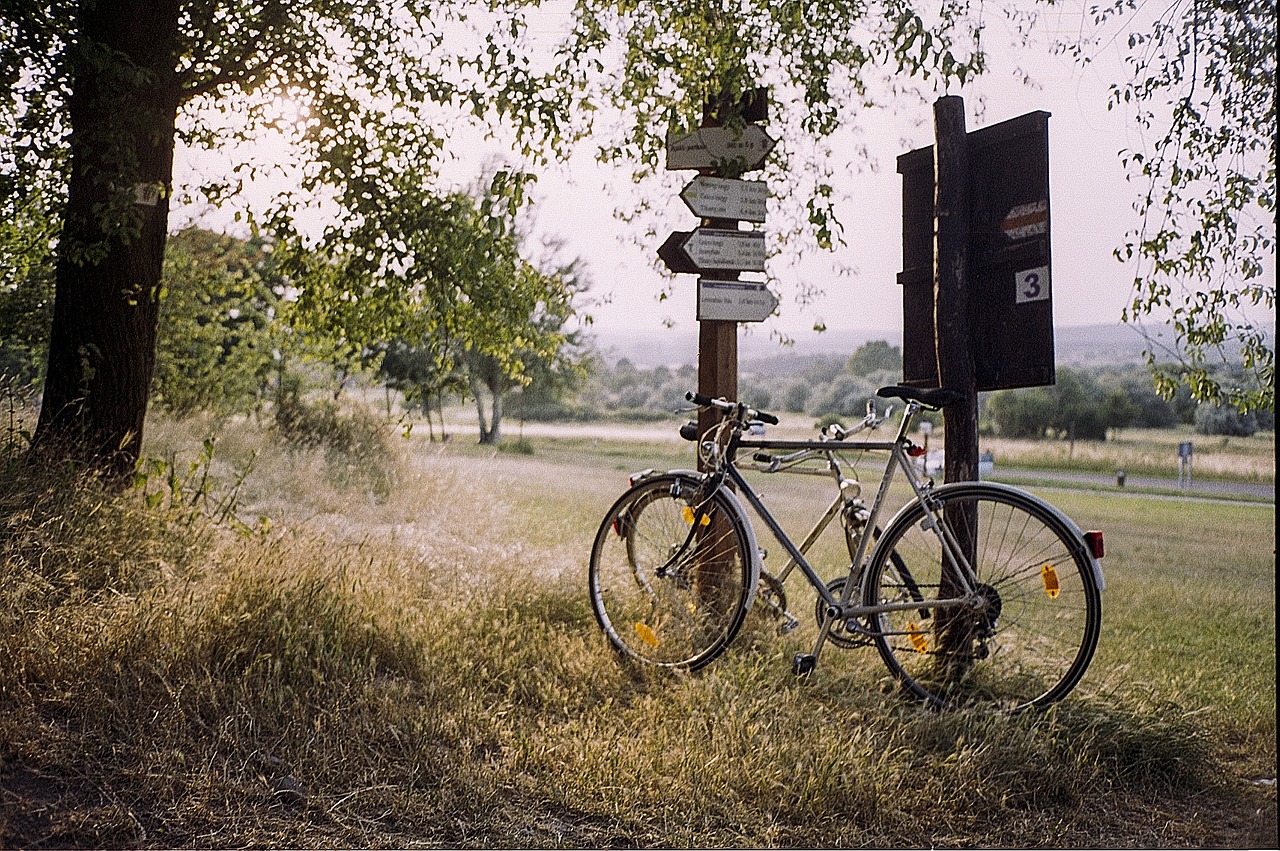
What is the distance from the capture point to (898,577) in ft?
13.1

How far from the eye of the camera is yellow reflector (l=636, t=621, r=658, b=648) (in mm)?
4375

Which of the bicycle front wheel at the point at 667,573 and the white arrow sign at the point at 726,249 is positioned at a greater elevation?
the white arrow sign at the point at 726,249

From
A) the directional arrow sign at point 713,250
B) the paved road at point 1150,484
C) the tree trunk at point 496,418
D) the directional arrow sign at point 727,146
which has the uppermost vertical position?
the directional arrow sign at point 727,146

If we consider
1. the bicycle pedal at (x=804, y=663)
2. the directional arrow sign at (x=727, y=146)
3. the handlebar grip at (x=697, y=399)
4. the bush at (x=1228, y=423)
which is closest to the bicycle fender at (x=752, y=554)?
the bicycle pedal at (x=804, y=663)

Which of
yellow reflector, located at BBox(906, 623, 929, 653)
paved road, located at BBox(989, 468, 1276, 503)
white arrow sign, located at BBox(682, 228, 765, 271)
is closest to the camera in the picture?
yellow reflector, located at BBox(906, 623, 929, 653)

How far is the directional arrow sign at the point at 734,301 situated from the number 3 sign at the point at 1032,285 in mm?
1326

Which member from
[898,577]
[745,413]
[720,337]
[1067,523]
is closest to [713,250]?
[720,337]

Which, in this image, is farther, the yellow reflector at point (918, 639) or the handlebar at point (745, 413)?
the handlebar at point (745, 413)

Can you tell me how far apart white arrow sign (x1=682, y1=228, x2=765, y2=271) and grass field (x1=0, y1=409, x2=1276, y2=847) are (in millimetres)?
1110

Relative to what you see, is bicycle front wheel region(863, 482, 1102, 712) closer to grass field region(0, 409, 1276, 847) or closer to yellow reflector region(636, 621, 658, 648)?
grass field region(0, 409, 1276, 847)

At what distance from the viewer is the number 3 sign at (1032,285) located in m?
3.85

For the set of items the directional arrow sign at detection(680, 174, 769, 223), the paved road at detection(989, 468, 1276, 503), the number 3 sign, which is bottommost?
the paved road at detection(989, 468, 1276, 503)

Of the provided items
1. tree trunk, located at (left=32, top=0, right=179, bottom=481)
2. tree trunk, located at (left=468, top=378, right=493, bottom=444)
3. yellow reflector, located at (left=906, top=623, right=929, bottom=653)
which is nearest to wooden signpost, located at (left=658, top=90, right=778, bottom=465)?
yellow reflector, located at (left=906, top=623, right=929, bottom=653)

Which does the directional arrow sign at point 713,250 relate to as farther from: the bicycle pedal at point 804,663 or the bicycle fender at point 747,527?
the bicycle pedal at point 804,663
